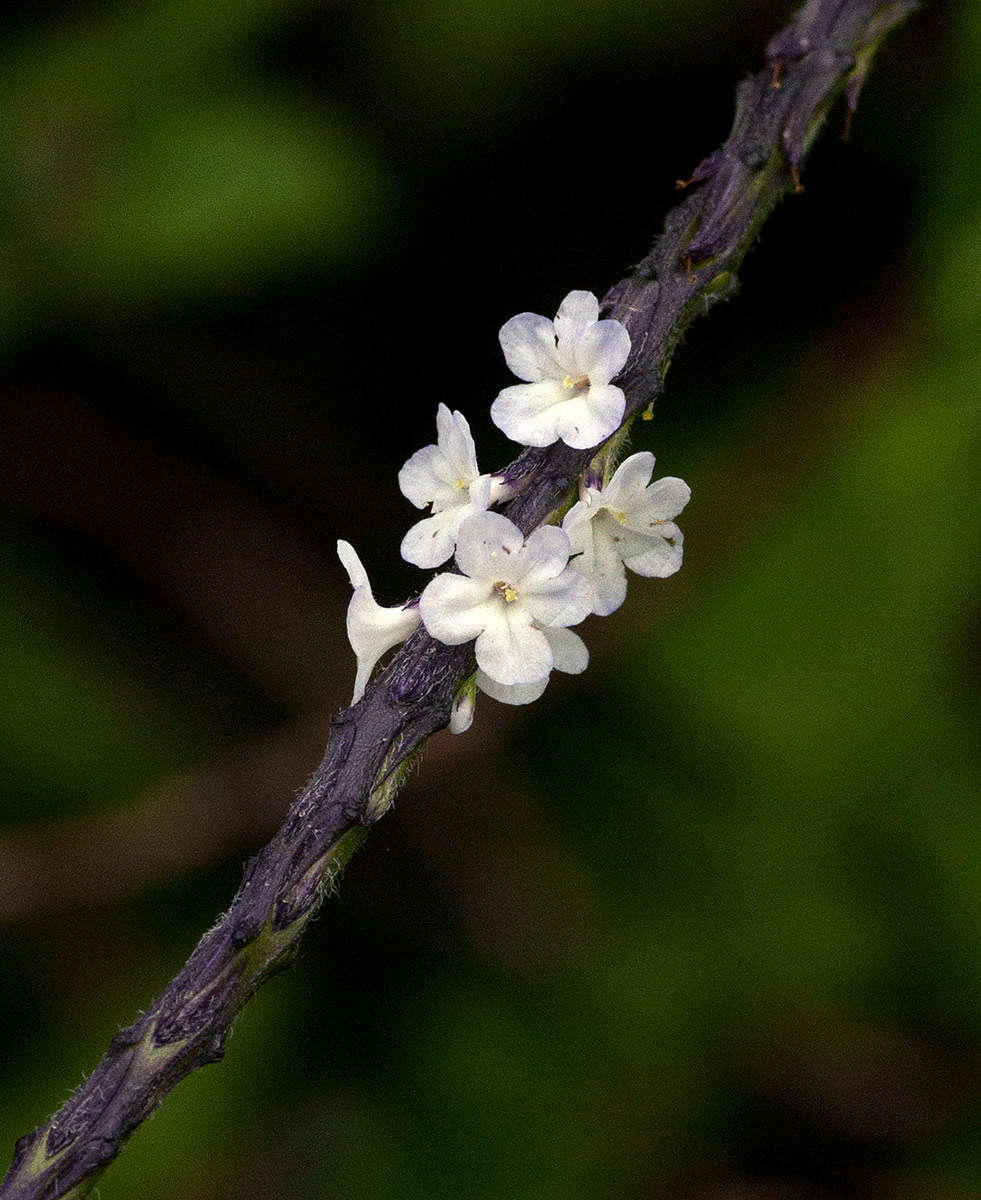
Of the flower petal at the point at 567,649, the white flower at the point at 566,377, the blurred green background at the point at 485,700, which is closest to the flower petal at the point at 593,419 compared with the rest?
the white flower at the point at 566,377

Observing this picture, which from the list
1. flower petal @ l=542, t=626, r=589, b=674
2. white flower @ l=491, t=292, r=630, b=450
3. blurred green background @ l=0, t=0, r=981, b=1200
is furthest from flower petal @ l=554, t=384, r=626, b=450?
blurred green background @ l=0, t=0, r=981, b=1200

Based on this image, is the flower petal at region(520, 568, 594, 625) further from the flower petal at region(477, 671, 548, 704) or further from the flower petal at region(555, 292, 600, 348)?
the flower petal at region(555, 292, 600, 348)

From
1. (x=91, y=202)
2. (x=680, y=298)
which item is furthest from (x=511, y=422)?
(x=91, y=202)

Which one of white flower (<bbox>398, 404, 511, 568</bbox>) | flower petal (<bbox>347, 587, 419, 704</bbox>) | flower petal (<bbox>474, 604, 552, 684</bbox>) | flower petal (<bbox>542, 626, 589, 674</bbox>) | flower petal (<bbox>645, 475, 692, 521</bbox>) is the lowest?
flower petal (<bbox>474, 604, 552, 684</bbox>)

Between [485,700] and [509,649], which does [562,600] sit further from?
[485,700]

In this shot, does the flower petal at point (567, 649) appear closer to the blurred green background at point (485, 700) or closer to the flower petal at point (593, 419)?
the flower petal at point (593, 419)

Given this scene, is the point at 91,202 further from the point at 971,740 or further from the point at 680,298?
the point at 971,740
